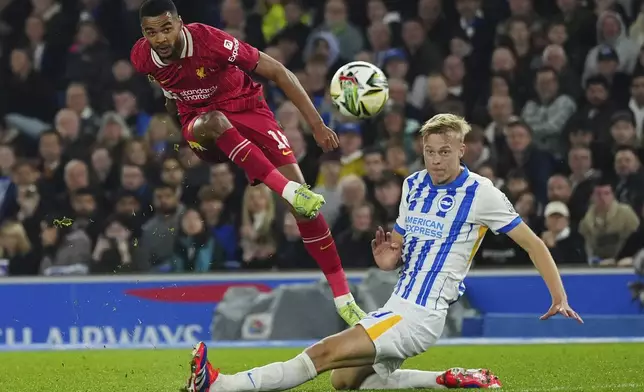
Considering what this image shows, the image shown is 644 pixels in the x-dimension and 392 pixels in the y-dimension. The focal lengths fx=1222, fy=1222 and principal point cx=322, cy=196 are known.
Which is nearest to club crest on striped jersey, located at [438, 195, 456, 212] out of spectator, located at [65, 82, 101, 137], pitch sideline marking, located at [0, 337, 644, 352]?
pitch sideline marking, located at [0, 337, 644, 352]

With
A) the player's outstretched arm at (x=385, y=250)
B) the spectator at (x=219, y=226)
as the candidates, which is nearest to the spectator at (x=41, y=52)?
the spectator at (x=219, y=226)

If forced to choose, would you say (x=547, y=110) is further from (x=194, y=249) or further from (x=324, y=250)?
(x=324, y=250)

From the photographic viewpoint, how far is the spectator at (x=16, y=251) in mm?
12753

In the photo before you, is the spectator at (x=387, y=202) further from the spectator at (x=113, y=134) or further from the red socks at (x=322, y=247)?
the red socks at (x=322, y=247)

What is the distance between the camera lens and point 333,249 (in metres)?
8.57

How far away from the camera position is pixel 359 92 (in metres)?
8.70

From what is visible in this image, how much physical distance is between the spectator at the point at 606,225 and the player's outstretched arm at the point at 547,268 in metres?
5.80

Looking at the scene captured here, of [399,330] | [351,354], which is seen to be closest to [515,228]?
[399,330]

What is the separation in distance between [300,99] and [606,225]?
502cm

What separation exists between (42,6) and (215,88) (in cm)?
769

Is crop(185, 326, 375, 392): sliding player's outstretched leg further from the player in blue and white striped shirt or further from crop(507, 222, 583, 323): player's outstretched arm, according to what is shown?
crop(507, 222, 583, 323): player's outstretched arm

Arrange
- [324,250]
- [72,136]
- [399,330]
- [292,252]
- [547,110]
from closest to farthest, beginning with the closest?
1. [399,330]
2. [324,250]
3. [292,252]
4. [547,110]
5. [72,136]

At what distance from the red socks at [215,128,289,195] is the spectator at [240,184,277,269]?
433 cm

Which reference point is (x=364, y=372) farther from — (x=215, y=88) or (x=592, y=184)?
(x=592, y=184)
